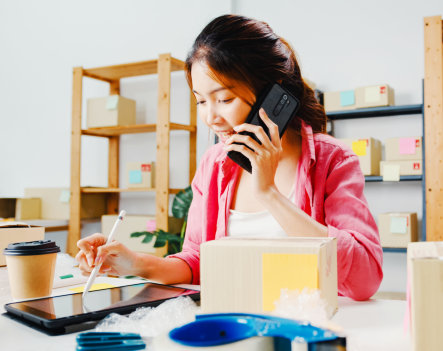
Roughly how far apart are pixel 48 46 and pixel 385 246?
3.25 m

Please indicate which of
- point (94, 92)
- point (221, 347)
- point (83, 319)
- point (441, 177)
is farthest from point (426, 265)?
point (94, 92)

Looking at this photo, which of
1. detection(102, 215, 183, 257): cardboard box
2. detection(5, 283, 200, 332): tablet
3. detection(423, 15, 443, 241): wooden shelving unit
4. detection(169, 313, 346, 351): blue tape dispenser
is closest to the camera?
detection(169, 313, 346, 351): blue tape dispenser

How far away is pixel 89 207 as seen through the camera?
12.0 ft

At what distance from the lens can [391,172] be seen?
9.41 ft

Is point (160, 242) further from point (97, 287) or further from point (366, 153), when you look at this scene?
point (97, 287)

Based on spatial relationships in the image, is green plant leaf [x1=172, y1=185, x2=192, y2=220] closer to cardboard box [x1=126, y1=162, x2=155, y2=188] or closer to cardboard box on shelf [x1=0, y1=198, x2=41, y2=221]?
cardboard box [x1=126, y1=162, x2=155, y2=188]

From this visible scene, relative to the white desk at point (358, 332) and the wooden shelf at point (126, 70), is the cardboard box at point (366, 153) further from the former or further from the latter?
the white desk at point (358, 332)

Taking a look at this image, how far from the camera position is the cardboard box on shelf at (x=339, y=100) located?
304 cm

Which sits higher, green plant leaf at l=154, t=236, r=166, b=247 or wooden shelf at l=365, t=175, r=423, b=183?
wooden shelf at l=365, t=175, r=423, b=183

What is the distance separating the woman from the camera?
965 mm

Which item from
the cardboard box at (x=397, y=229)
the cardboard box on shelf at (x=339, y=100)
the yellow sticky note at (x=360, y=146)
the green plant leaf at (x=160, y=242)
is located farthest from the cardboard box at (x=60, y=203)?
the cardboard box at (x=397, y=229)

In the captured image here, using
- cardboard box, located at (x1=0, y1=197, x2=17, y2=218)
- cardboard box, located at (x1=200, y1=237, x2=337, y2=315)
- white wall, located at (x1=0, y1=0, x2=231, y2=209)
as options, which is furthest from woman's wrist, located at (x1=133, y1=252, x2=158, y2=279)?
cardboard box, located at (x1=0, y1=197, x2=17, y2=218)

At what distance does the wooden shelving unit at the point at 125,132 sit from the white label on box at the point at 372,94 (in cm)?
116

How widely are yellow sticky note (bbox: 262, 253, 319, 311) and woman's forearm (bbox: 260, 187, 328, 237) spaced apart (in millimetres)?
379
